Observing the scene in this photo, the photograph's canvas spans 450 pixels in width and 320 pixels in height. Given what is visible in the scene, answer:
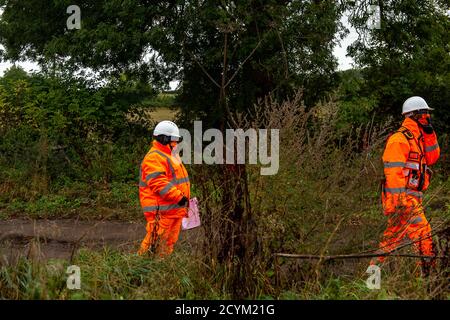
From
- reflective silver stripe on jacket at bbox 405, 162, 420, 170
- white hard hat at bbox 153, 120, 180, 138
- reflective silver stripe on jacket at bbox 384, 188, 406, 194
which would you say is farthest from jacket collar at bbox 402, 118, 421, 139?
white hard hat at bbox 153, 120, 180, 138

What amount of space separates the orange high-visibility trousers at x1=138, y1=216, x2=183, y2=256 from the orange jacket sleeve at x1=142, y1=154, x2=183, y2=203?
1.02ft

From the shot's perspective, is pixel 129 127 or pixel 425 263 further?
pixel 129 127

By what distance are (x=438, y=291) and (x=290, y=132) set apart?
1983mm

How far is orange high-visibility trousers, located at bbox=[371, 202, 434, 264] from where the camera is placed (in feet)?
17.3

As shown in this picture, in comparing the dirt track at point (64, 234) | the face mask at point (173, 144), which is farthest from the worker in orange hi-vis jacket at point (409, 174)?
the dirt track at point (64, 234)

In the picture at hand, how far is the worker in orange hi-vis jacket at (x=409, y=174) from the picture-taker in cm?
562

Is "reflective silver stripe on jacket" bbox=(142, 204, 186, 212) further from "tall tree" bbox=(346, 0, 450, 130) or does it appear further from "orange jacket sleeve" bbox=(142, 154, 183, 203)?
"tall tree" bbox=(346, 0, 450, 130)

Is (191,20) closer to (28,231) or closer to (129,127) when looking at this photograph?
(129,127)

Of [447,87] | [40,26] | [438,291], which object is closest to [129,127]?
[40,26]

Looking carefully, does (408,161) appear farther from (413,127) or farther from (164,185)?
(164,185)

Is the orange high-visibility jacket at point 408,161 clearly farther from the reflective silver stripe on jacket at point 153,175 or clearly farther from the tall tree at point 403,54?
the tall tree at point 403,54

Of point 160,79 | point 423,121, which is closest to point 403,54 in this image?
point 160,79

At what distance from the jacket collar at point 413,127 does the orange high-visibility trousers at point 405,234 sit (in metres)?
1.07

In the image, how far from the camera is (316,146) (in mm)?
5867
